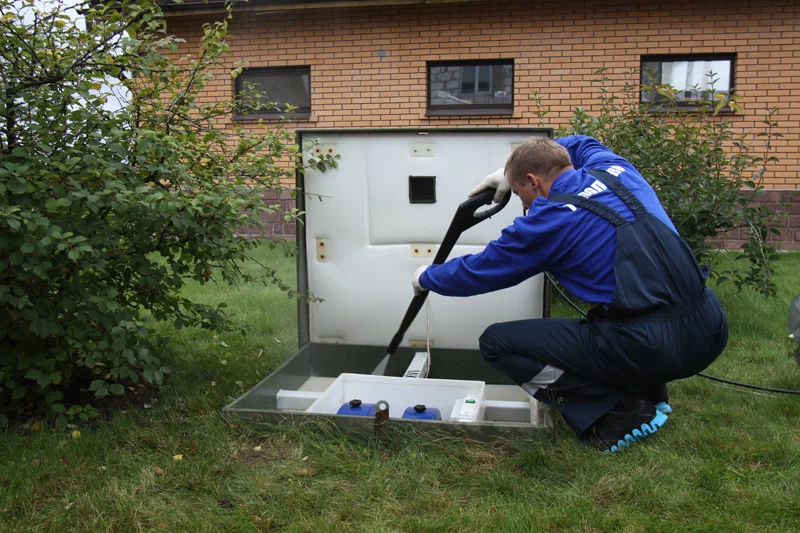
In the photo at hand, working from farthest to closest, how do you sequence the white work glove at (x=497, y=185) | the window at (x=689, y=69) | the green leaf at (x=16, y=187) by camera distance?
the window at (x=689, y=69)
the white work glove at (x=497, y=185)
the green leaf at (x=16, y=187)

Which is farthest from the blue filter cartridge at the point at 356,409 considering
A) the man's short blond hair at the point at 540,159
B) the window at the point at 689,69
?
the window at the point at 689,69

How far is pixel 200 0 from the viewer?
9.09 meters

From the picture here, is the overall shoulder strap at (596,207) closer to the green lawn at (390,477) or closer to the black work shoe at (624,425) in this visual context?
the black work shoe at (624,425)

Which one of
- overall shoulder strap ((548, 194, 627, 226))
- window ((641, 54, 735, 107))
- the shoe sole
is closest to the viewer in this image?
overall shoulder strap ((548, 194, 627, 226))

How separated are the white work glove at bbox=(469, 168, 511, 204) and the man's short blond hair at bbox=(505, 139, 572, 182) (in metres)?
0.38

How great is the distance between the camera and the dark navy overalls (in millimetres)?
2650

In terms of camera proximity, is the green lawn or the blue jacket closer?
the green lawn

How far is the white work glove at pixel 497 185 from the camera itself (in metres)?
3.41

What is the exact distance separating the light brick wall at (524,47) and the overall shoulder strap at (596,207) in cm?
638

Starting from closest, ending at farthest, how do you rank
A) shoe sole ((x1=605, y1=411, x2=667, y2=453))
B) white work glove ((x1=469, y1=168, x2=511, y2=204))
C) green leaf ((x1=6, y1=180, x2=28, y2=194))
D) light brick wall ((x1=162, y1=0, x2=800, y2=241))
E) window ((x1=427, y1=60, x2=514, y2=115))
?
green leaf ((x1=6, y1=180, x2=28, y2=194)) → shoe sole ((x1=605, y1=411, x2=667, y2=453)) → white work glove ((x1=469, y1=168, x2=511, y2=204)) → light brick wall ((x1=162, y1=0, x2=800, y2=241)) → window ((x1=427, y1=60, x2=514, y2=115))

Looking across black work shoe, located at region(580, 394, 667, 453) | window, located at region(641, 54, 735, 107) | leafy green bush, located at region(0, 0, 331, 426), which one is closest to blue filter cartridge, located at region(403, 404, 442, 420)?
black work shoe, located at region(580, 394, 667, 453)

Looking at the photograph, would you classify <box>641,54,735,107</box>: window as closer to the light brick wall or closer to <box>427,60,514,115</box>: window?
the light brick wall

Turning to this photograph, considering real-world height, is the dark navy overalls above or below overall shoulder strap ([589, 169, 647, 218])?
below

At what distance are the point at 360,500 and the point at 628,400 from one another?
124cm
